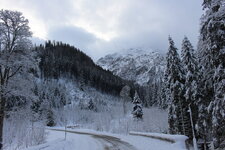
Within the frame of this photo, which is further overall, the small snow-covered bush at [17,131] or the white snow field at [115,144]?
the small snow-covered bush at [17,131]

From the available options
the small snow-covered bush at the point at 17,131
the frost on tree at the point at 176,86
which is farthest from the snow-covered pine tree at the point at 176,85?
the small snow-covered bush at the point at 17,131

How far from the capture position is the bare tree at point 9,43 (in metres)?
13.0

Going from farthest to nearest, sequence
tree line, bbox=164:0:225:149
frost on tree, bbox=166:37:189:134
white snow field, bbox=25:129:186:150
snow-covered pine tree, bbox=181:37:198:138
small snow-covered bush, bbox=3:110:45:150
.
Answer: frost on tree, bbox=166:37:189:134 < snow-covered pine tree, bbox=181:37:198:138 < small snow-covered bush, bbox=3:110:45:150 < white snow field, bbox=25:129:186:150 < tree line, bbox=164:0:225:149

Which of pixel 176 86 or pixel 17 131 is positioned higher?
pixel 176 86

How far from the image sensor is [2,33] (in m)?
13.9

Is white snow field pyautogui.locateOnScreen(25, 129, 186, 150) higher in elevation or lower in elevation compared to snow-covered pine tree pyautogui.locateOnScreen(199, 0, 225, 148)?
lower

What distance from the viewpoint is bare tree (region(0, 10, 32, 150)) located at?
13006 mm

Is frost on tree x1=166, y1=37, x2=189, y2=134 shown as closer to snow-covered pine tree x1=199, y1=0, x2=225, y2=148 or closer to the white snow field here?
the white snow field

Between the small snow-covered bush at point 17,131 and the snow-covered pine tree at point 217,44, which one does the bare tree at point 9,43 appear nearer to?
the small snow-covered bush at point 17,131

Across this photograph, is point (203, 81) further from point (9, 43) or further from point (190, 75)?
point (9, 43)

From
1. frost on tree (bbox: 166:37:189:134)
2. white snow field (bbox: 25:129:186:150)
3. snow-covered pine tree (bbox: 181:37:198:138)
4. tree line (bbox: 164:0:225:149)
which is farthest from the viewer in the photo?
frost on tree (bbox: 166:37:189:134)

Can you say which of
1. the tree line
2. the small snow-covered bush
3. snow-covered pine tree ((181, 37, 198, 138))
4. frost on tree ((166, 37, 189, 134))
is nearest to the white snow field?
the small snow-covered bush

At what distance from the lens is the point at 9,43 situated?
14.1 metres

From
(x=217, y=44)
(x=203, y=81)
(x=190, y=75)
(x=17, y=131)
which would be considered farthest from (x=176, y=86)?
(x=17, y=131)
